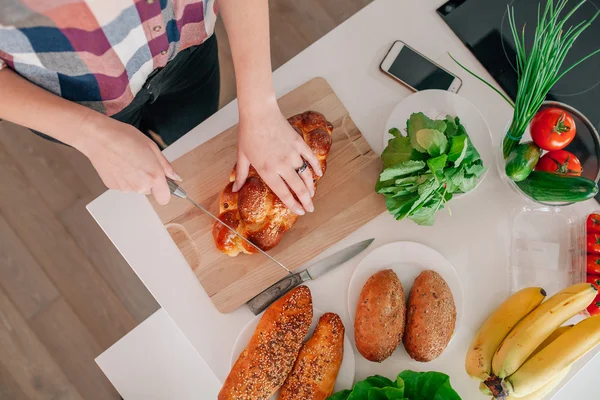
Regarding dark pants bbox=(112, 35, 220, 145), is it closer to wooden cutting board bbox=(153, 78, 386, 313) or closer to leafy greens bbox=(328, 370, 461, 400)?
wooden cutting board bbox=(153, 78, 386, 313)

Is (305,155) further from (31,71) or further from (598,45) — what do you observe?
(598,45)

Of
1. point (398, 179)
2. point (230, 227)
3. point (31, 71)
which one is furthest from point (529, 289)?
point (31, 71)

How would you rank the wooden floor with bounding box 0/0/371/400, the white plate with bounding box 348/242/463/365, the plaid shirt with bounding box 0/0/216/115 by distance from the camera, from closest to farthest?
the plaid shirt with bounding box 0/0/216/115, the white plate with bounding box 348/242/463/365, the wooden floor with bounding box 0/0/371/400

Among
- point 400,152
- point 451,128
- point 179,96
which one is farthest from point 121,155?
point 451,128

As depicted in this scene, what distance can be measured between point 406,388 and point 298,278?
37 centimetres

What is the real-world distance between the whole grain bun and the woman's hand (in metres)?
0.36

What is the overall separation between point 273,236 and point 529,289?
0.64 m

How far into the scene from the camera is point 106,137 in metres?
0.93

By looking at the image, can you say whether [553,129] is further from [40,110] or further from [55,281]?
[55,281]

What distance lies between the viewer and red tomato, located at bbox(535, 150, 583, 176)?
1.15 metres

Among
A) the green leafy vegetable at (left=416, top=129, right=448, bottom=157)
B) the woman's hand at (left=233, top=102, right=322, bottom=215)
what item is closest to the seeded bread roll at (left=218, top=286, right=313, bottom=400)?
the woman's hand at (left=233, top=102, right=322, bottom=215)

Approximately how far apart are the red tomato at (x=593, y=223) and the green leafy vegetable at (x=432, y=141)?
488 mm

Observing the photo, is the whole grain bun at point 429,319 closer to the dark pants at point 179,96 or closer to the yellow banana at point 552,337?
the yellow banana at point 552,337

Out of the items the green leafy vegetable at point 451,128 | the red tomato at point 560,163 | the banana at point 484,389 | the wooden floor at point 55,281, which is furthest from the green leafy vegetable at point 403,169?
the wooden floor at point 55,281
